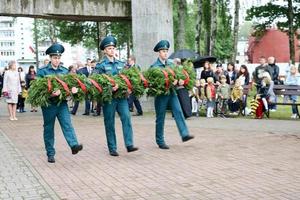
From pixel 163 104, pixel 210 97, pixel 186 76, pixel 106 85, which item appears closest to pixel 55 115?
pixel 106 85

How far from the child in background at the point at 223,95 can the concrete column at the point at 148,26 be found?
2960 mm

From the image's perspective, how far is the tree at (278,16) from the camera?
3575cm

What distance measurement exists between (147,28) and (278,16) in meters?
21.4

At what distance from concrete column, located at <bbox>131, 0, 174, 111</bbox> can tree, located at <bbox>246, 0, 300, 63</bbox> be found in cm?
1790

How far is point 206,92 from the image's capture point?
1634 centimetres

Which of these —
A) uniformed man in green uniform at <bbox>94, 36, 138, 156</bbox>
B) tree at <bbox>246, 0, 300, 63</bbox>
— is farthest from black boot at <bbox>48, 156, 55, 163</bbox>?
tree at <bbox>246, 0, 300, 63</bbox>

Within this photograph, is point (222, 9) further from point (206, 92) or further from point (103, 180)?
point (103, 180)

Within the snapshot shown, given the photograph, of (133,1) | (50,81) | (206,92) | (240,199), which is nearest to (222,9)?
(133,1)

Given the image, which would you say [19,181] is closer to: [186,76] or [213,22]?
[186,76]

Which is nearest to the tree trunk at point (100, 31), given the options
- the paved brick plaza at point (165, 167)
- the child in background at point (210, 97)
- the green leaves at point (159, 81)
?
the child in background at point (210, 97)

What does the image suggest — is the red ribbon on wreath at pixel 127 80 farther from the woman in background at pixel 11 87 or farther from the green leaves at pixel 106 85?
the woman in background at pixel 11 87

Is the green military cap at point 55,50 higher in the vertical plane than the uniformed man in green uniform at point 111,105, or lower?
higher

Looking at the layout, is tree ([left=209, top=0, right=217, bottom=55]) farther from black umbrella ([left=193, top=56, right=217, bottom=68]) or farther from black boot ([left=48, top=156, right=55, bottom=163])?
black boot ([left=48, top=156, right=55, bottom=163])

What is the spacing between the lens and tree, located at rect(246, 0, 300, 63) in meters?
35.8
